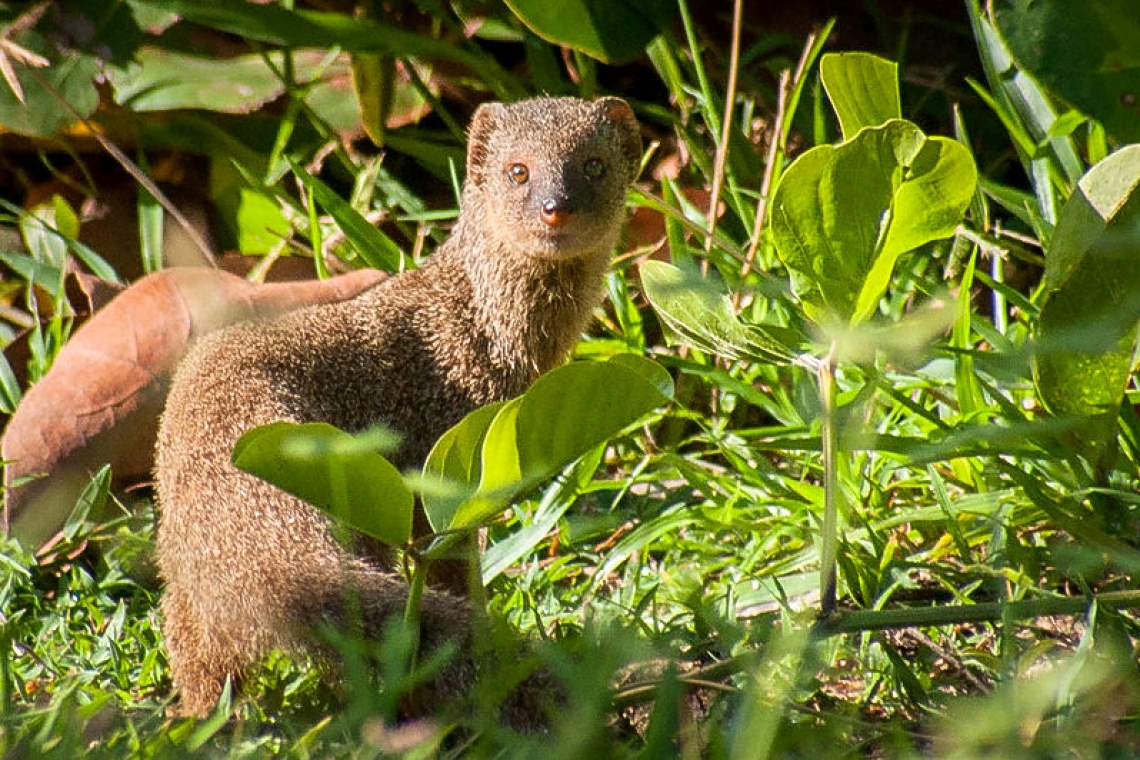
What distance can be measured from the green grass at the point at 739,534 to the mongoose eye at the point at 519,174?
297mm

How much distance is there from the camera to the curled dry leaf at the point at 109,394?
275cm

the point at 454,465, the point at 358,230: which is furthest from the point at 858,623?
the point at 358,230

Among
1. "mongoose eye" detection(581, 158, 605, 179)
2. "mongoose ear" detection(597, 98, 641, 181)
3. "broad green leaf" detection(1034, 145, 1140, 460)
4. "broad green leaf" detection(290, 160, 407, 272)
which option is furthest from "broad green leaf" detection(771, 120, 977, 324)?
"broad green leaf" detection(290, 160, 407, 272)

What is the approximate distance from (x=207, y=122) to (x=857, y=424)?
230 cm

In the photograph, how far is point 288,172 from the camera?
3824 millimetres

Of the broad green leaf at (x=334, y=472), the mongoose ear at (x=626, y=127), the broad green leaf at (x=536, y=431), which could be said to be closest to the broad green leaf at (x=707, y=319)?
the broad green leaf at (x=536, y=431)

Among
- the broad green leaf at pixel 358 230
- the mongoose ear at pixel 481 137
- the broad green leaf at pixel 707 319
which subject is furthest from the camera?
the broad green leaf at pixel 358 230

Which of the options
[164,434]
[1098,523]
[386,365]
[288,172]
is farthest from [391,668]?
[288,172]

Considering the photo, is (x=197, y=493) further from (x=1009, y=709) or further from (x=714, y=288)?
(x=1009, y=709)

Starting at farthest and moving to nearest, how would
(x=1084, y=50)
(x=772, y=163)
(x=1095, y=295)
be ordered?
(x=772, y=163)
(x=1084, y=50)
(x=1095, y=295)

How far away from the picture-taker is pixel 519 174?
2783 mm

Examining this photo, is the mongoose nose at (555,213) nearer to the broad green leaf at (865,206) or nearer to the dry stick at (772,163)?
the dry stick at (772,163)

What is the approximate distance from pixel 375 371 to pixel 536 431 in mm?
1058

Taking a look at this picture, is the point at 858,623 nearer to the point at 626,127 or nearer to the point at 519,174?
the point at 519,174
